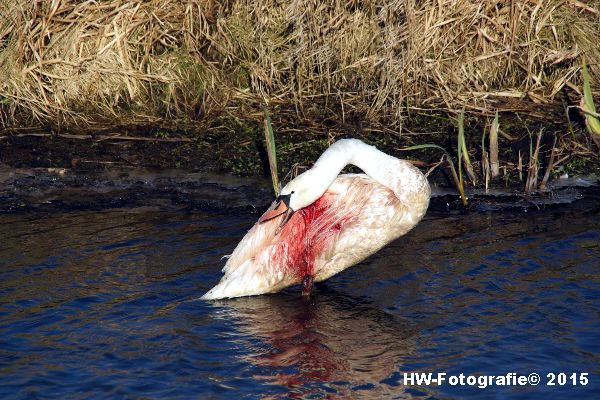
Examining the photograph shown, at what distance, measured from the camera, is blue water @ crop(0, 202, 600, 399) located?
208 inches

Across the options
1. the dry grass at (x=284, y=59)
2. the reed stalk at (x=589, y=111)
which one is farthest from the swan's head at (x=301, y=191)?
the reed stalk at (x=589, y=111)

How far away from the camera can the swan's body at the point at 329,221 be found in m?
6.12

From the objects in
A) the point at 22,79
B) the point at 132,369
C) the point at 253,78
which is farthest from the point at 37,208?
the point at 132,369

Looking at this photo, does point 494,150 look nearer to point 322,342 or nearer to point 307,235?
point 307,235

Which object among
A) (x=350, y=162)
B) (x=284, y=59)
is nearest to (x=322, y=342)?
(x=350, y=162)

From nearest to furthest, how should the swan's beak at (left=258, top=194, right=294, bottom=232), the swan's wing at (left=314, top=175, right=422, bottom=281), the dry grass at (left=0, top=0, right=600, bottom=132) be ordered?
the swan's beak at (left=258, top=194, right=294, bottom=232) → the swan's wing at (left=314, top=175, right=422, bottom=281) → the dry grass at (left=0, top=0, right=600, bottom=132)

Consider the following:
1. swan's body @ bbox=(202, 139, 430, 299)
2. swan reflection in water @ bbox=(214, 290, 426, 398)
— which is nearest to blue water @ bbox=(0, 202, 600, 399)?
swan reflection in water @ bbox=(214, 290, 426, 398)

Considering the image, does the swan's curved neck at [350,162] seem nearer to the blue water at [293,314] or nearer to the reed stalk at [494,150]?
the blue water at [293,314]

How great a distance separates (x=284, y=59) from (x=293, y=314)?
360 cm

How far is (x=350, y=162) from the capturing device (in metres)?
6.20

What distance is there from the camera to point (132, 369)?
5375mm

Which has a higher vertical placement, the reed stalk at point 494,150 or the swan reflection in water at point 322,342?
the reed stalk at point 494,150

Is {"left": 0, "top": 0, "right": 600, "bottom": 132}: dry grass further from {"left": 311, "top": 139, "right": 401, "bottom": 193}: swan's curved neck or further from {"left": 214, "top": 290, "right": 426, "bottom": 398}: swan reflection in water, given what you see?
{"left": 214, "top": 290, "right": 426, "bottom": 398}: swan reflection in water

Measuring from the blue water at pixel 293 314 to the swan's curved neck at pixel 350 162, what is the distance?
810 mm
